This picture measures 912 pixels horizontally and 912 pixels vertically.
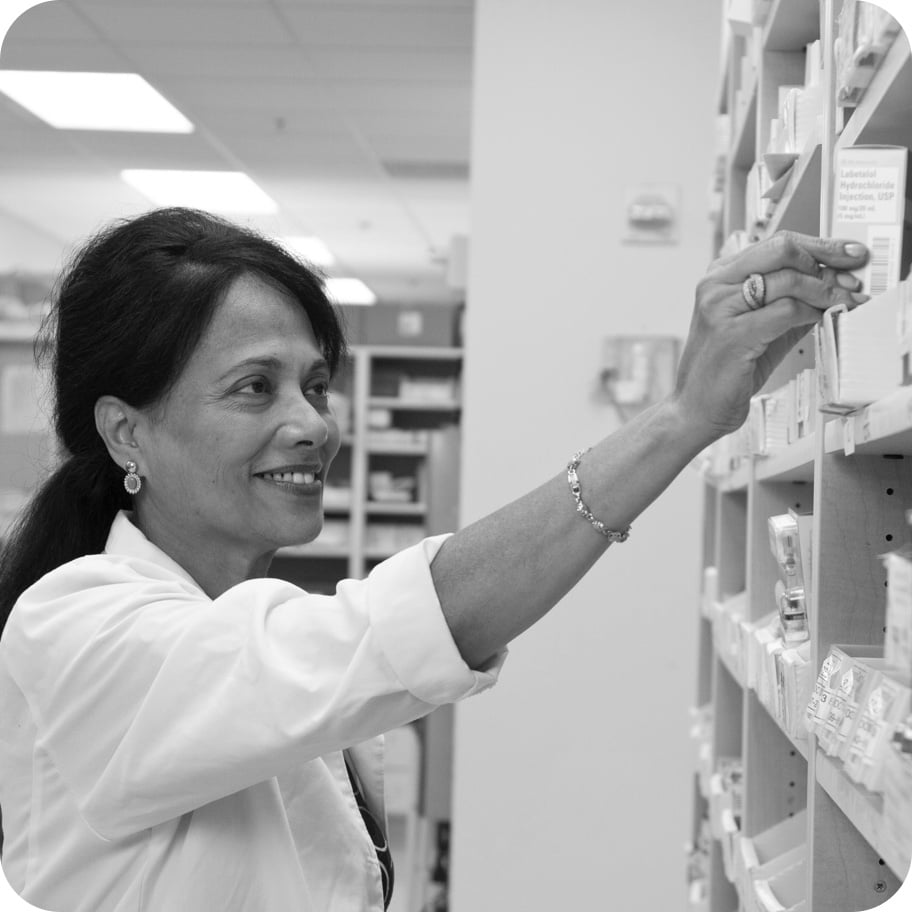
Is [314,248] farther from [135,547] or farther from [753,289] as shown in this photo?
[753,289]

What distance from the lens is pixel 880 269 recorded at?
3.69 feet

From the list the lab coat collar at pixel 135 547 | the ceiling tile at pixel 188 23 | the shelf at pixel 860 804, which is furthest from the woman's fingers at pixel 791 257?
the ceiling tile at pixel 188 23

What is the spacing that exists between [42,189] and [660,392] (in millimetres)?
5638

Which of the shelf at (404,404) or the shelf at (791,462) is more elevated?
the shelf at (404,404)

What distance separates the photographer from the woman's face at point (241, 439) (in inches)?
57.5

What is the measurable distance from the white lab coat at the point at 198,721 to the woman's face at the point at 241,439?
0.08 metres

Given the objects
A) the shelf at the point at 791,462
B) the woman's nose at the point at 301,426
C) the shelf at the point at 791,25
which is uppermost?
the shelf at the point at 791,25

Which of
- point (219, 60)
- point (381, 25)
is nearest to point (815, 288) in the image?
point (381, 25)

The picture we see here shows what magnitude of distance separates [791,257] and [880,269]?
0.11m

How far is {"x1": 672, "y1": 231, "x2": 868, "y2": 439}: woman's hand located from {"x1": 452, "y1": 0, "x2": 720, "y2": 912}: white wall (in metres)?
2.94

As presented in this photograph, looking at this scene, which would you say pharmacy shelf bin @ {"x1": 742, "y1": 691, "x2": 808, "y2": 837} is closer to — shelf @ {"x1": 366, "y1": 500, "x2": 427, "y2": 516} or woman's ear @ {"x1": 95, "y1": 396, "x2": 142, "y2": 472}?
woman's ear @ {"x1": 95, "y1": 396, "x2": 142, "y2": 472}

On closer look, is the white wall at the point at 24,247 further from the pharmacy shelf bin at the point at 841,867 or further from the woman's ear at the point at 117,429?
the pharmacy shelf bin at the point at 841,867

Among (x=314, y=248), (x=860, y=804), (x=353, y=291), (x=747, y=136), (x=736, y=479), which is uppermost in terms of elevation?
(x=314, y=248)

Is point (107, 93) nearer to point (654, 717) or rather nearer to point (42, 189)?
point (42, 189)
